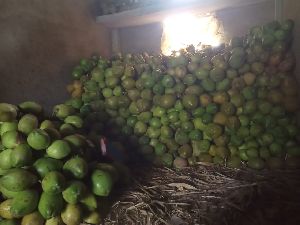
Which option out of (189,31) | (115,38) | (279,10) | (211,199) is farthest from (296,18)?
(115,38)

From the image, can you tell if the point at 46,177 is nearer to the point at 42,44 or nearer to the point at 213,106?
the point at 213,106

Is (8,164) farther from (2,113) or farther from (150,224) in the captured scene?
(150,224)

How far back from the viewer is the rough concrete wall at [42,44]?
3.79 meters

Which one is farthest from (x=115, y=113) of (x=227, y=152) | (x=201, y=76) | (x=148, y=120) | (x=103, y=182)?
(x=103, y=182)

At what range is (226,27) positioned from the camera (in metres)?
4.61

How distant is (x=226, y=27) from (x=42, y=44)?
2692 mm

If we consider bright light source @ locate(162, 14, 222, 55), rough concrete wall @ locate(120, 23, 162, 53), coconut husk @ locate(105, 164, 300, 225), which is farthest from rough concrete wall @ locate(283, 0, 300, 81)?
rough concrete wall @ locate(120, 23, 162, 53)

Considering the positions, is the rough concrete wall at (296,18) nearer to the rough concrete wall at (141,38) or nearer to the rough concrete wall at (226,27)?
the rough concrete wall at (226,27)

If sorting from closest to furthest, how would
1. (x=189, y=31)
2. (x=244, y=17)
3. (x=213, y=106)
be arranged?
1. (x=213, y=106)
2. (x=244, y=17)
3. (x=189, y=31)

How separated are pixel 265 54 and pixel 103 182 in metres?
2.22

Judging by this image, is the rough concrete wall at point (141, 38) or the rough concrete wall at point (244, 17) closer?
the rough concrete wall at point (244, 17)

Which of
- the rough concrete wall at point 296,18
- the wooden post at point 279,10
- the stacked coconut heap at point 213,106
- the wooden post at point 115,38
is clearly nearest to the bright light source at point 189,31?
the wooden post at point 115,38

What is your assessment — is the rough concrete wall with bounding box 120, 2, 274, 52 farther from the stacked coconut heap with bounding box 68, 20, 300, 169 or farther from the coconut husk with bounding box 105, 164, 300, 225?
the coconut husk with bounding box 105, 164, 300, 225

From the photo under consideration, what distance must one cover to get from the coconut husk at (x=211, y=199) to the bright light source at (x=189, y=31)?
7.75 ft
